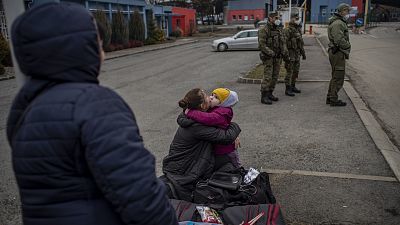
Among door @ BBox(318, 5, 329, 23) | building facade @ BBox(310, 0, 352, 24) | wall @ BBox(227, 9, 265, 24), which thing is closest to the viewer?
wall @ BBox(227, 9, 265, 24)

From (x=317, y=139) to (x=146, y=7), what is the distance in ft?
103

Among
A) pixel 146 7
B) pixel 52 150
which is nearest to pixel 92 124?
pixel 52 150

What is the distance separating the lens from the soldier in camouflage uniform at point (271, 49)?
8.22 meters

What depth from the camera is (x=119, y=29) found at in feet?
93.9

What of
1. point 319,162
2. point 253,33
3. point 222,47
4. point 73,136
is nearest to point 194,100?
point 319,162

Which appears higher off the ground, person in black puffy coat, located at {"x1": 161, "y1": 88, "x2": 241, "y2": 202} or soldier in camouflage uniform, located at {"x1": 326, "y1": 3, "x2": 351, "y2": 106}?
soldier in camouflage uniform, located at {"x1": 326, "y1": 3, "x2": 351, "y2": 106}

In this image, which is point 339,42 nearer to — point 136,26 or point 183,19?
point 136,26

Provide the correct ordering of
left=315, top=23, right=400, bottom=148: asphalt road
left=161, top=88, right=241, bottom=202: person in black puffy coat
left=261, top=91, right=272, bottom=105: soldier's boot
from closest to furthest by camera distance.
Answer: left=161, top=88, right=241, bottom=202: person in black puffy coat
left=315, top=23, right=400, bottom=148: asphalt road
left=261, top=91, right=272, bottom=105: soldier's boot

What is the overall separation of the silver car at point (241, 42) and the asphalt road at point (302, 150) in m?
13.9

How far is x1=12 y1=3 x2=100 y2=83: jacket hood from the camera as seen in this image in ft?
4.72

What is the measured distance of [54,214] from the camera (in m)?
1.54

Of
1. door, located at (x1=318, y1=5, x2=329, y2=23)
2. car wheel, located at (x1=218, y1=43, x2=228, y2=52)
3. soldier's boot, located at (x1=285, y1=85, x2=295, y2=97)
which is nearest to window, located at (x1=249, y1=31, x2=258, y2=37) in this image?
car wheel, located at (x1=218, y1=43, x2=228, y2=52)

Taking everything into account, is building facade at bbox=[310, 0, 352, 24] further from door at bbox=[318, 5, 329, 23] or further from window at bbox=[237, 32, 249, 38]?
window at bbox=[237, 32, 249, 38]

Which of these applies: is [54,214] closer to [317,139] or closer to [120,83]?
[317,139]
